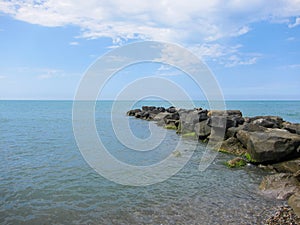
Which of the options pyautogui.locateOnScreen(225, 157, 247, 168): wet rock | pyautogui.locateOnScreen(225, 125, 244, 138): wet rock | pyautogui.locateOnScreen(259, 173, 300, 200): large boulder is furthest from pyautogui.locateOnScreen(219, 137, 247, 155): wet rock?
pyautogui.locateOnScreen(259, 173, 300, 200): large boulder

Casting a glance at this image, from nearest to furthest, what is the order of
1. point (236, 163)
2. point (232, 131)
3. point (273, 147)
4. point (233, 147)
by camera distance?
point (273, 147) < point (236, 163) < point (233, 147) < point (232, 131)

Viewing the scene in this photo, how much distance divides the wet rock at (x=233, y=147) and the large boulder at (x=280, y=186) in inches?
262

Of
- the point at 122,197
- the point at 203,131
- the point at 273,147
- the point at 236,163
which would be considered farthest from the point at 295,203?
the point at 203,131

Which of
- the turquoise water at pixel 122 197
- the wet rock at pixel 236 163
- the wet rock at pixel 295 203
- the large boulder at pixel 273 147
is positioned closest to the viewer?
the wet rock at pixel 295 203

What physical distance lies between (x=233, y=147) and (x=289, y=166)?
5502 mm

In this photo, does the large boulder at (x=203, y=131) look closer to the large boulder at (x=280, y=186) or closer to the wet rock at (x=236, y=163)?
the wet rock at (x=236, y=163)

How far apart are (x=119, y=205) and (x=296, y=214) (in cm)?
551

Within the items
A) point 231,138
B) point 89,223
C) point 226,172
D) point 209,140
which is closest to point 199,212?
point 89,223

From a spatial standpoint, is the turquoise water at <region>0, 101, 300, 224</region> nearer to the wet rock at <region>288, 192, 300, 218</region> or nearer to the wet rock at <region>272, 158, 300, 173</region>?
the wet rock at <region>288, 192, 300, 218</region>

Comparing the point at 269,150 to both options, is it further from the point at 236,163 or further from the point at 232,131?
the point at 232,131

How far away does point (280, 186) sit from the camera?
10.0 metres

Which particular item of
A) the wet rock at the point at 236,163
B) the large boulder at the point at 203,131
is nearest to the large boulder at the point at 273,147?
the wet rock at the point at 236,163

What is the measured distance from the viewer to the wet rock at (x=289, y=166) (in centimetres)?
1215

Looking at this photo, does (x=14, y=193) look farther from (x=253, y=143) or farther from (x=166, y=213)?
(x=253, y=143)
